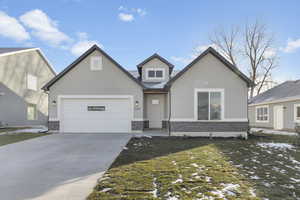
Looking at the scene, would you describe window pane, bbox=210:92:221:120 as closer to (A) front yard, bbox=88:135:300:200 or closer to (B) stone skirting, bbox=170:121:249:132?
(B) stone skirting, bbox=170:121:249:132

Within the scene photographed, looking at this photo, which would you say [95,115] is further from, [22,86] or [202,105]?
[22,86]

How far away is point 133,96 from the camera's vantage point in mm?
12289

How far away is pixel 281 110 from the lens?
16609mm

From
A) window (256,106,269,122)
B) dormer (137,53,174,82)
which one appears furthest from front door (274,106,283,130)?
dormer (137,53,174,82)

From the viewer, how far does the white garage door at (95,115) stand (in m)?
12.4

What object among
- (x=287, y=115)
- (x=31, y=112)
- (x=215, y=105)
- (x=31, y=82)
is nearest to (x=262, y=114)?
(x=287, y=115)

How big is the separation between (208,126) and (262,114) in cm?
1182

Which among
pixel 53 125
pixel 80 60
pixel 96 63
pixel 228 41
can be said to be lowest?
pixel 53 125

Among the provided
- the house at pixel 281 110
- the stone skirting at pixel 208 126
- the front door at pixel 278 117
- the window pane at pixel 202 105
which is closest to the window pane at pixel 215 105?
the window pane at pixel 202 105

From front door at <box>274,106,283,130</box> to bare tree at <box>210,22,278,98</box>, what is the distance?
10015 millimetres

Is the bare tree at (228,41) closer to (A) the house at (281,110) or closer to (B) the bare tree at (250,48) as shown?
(B) the bare tree at (250,48)

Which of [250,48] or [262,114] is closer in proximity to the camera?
[262,114]

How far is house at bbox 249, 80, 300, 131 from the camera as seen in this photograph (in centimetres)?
1501

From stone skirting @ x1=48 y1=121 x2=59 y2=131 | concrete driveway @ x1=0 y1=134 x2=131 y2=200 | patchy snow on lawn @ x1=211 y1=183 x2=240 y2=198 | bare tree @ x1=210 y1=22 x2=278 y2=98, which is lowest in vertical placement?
concrete driveway @ x1=0 y1=134 x2=131 y2=200
